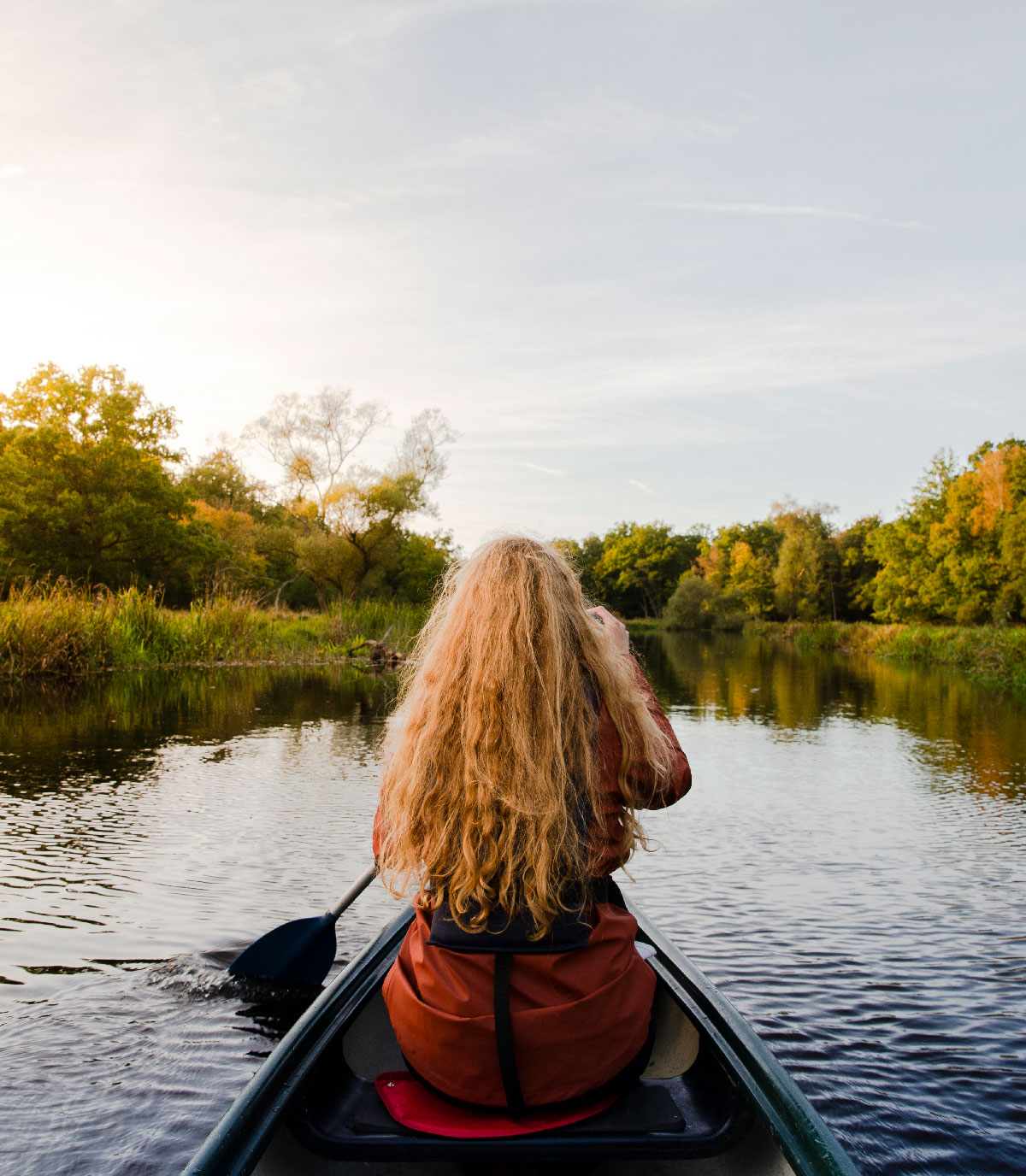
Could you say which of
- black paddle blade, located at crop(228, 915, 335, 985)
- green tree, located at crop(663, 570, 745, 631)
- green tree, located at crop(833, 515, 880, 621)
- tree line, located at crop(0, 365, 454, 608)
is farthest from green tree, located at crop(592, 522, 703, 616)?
black paddle blade, located at crop(228, 915, 335, 985)

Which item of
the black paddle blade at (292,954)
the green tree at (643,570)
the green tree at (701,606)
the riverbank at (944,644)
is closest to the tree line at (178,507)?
the riverbank at (944,644)

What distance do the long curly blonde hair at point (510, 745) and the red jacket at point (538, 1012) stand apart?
0.09 metres

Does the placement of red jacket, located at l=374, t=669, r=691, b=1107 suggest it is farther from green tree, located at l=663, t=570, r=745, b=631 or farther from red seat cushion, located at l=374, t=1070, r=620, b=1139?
green tree, located at l=663, t=570, r=745, b=631

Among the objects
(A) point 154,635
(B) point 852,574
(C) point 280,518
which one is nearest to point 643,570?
(B) point 852,574

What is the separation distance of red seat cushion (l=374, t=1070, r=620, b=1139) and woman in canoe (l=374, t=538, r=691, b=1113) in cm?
5

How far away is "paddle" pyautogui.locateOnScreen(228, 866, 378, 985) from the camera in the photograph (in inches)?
137

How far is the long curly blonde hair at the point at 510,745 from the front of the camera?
1695mm

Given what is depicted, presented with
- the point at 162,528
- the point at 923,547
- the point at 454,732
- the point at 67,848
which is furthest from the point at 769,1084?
the point at 923,547

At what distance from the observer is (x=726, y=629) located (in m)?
57.6

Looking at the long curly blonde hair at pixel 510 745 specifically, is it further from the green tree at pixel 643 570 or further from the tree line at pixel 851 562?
the green tree at pixel 643 570

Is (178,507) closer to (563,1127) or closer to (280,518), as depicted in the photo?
(280,518)

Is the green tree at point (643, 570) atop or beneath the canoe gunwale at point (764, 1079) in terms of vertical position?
atop

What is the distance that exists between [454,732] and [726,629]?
2269 inches

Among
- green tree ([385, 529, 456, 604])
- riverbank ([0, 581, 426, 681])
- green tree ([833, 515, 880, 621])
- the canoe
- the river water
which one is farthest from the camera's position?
green tree ([833, 515, 880, 621])
